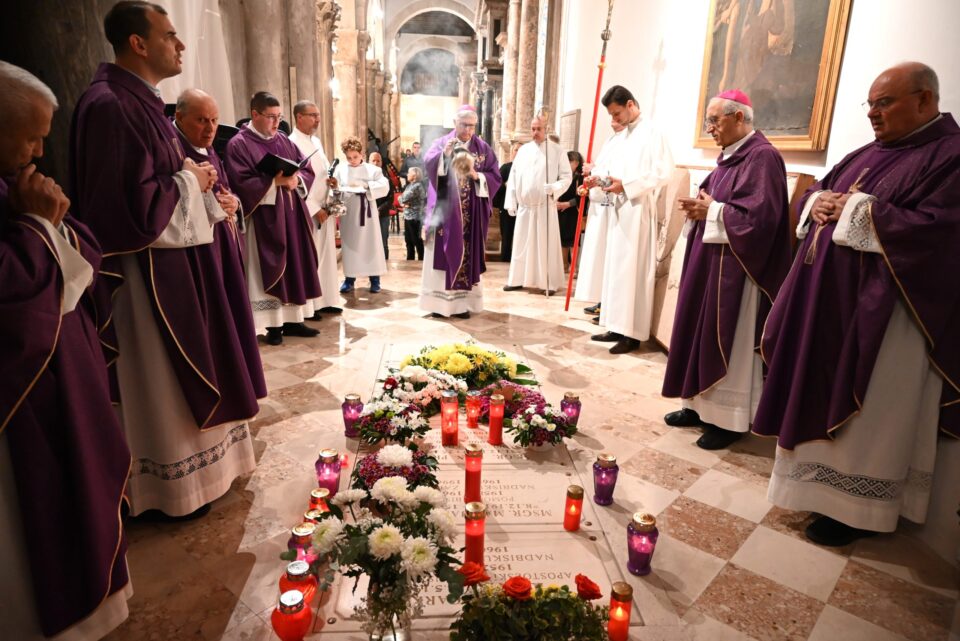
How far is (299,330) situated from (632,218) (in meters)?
3.43

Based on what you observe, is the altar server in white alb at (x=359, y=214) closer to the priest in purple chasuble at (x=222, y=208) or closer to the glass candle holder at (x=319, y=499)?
the priest in purple chasuble at (x=222, y=208)

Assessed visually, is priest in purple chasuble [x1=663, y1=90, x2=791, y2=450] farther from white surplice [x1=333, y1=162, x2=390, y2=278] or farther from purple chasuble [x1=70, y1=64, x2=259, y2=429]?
white surplice [x1=333, y1=162, x2=390, y2=278]

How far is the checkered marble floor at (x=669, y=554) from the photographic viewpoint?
2.18 meters

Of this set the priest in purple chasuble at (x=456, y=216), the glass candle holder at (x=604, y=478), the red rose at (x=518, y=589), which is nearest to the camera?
the red rose at (x=518, y=589)

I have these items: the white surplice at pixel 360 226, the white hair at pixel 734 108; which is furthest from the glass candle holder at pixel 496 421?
the white surplice at pixel 360 226

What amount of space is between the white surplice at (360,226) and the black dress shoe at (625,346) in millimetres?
3423

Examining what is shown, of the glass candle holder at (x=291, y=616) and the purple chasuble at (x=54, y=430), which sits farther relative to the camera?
the glass candle holder at (x=291, y=616)

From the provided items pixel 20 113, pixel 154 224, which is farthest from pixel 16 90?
pixel 154 224

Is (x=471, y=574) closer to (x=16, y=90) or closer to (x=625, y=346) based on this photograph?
(x=16, y=90)

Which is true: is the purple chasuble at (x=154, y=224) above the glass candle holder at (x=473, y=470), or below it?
above

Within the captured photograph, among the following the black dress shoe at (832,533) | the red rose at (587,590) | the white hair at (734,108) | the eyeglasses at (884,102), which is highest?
the white hair at (734,108)

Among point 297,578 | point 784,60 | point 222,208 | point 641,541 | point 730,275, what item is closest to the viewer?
point 297,578

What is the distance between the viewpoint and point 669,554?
8.45ft

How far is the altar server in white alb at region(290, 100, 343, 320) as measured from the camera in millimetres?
5785
